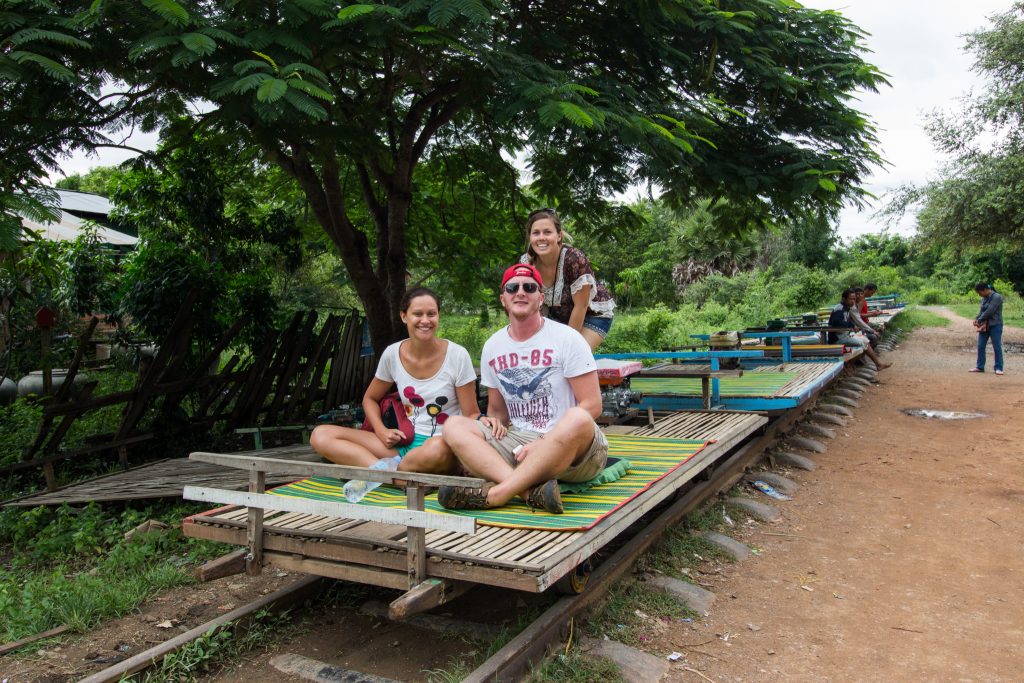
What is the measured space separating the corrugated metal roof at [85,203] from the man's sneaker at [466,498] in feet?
53.0

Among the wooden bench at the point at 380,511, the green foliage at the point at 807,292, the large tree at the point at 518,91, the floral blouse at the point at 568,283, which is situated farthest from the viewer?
the green foliage at the point at 807,292

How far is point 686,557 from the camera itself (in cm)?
486

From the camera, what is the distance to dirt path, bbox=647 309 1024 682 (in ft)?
11.9

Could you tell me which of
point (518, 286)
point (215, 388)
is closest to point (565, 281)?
point (518, 286)

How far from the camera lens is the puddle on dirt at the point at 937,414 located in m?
9.94

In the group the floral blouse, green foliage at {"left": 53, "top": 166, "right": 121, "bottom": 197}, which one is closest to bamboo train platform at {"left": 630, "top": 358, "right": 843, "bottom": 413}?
the floral blouse

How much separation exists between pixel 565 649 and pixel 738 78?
21.5ft

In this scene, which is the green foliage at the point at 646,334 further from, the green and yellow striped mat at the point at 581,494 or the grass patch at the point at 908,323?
the green and yellow striped mat at the point at 581,494

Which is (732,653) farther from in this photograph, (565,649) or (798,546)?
(798,546)

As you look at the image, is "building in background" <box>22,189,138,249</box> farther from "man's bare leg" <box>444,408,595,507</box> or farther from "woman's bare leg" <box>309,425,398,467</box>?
"man's bare leg" <box>444,408,595,507</box>

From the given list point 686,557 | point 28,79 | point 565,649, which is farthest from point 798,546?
point 28,79

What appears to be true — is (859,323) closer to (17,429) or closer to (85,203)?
(17,429)

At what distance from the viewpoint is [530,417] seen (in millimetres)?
4215

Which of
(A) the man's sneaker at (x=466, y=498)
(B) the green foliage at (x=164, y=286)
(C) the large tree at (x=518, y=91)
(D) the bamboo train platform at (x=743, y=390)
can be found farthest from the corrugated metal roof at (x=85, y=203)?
(A) the man's sneaker at (x=466, y=498)
